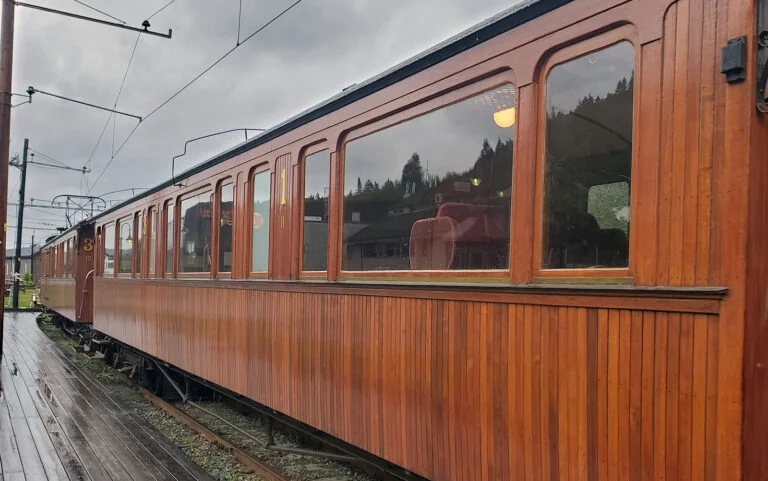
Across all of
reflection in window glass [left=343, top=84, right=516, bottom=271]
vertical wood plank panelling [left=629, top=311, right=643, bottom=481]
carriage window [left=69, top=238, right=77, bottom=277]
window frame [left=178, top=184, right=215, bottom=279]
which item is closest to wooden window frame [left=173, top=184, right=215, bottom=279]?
window frame [left=178, top=184, right=215, bottom=279]

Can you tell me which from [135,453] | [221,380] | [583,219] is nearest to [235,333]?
[221,380]

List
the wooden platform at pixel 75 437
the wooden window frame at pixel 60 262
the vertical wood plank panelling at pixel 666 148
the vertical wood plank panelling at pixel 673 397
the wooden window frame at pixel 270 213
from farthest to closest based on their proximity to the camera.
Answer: the wooden window frame at pixel 60 262
the wooden window frame at pixel 270 213
the wooden platform at pixel 75 437
the vertical wood plank panelling at pixel 666 148
the vertical wood plank panelling at pixel 673 397

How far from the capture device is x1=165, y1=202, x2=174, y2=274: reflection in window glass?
25.2 feet

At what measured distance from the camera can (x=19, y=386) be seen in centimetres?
856

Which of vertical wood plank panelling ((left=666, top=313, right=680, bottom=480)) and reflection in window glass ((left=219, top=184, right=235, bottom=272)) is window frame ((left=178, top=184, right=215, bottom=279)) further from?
vertical wood plank panelling ((left=666, top=313, right=680, bottom=480))

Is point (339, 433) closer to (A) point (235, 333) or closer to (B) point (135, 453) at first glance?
(A) point (235, 333)

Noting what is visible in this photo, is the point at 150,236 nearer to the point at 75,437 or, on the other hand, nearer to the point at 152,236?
the point at 152,236

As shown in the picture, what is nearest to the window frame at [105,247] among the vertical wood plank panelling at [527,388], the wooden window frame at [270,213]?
the wooden window frame at [270,213]

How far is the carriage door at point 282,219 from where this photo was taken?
4.84 metres

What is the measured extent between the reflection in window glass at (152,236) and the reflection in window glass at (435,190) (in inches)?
200

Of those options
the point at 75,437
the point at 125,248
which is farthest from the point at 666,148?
the point at 125,248

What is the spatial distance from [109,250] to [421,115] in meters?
9.51

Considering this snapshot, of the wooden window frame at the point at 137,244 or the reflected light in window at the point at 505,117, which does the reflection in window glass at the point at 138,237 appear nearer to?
the wooden window frame at the point at 137,244

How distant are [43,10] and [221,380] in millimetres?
5149
